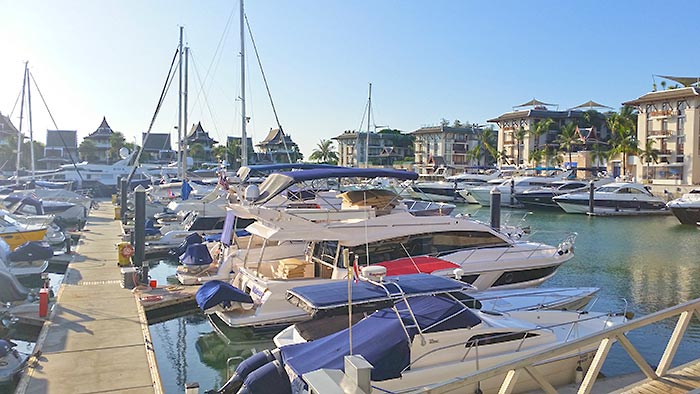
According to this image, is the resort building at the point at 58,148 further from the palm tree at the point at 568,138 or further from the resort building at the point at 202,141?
the palm tree at the point at 568,138

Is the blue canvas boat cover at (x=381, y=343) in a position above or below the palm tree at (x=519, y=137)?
below

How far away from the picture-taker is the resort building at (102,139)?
310 ft

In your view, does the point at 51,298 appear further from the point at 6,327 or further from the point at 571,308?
the point at 571,308

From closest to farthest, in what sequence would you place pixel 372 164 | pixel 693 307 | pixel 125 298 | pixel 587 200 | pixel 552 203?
1. pixel 693 307
2. pixel 125 298
3. pixel 587 200
4. pixel 552 203
5. pixel 372 164

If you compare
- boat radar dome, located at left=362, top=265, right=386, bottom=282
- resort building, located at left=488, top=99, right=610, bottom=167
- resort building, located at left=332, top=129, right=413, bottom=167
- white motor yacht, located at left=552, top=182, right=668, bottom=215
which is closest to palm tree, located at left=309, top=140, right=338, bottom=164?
resort building, located at left=332, top=129, right=413, bottom=167

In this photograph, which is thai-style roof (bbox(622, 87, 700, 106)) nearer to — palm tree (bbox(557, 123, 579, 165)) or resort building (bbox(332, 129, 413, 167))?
palm tree (bbox(557, 123, 579, 165))

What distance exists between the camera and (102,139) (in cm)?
9581

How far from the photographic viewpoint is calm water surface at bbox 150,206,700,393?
1242 cm

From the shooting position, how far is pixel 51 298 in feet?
51.2

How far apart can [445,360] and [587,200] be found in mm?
43984

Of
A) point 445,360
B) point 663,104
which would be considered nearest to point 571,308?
point 445,360

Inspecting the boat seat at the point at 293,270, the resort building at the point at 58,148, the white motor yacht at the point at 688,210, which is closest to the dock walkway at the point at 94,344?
the boat seat at the point at 293,270

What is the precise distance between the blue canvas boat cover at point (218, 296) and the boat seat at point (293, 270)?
5.51ft

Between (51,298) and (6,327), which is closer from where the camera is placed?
(6,327)
